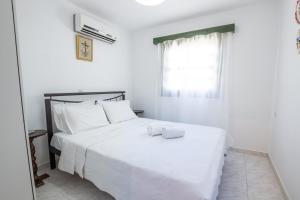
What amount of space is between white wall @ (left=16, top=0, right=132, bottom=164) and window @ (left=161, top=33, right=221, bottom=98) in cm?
145

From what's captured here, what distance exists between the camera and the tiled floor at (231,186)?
162 cm

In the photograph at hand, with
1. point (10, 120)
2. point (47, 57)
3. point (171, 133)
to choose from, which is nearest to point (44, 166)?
point (10, 120)

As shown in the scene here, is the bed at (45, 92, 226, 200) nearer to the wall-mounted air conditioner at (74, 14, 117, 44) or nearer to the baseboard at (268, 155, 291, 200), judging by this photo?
the baseboard at (268, 155, 291, 200)

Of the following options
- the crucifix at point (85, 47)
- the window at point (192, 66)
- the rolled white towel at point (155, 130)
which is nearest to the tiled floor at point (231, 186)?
the rolled white towel at point (155, 130)

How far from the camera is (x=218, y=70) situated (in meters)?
2.73

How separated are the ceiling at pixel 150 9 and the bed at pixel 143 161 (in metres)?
1.68

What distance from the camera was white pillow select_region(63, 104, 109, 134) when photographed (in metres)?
2.03

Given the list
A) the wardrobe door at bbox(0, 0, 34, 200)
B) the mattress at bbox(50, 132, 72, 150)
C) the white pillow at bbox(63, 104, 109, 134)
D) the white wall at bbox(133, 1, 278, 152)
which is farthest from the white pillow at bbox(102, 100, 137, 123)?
the white wall at bbox(133, 1, 278, 152)

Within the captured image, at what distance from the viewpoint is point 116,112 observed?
2654 mm

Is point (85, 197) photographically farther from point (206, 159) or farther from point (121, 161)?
point (206, 159)

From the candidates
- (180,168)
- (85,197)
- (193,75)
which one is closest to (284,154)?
(180,168)

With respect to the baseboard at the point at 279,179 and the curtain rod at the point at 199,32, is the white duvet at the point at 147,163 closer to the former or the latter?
the baseboard at the point at 279,179

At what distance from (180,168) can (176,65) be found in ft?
7.65

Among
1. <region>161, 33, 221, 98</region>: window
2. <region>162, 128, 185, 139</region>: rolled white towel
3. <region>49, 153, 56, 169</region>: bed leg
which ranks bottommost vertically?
<region>49, 153, 56, 169</region>: bed leg
